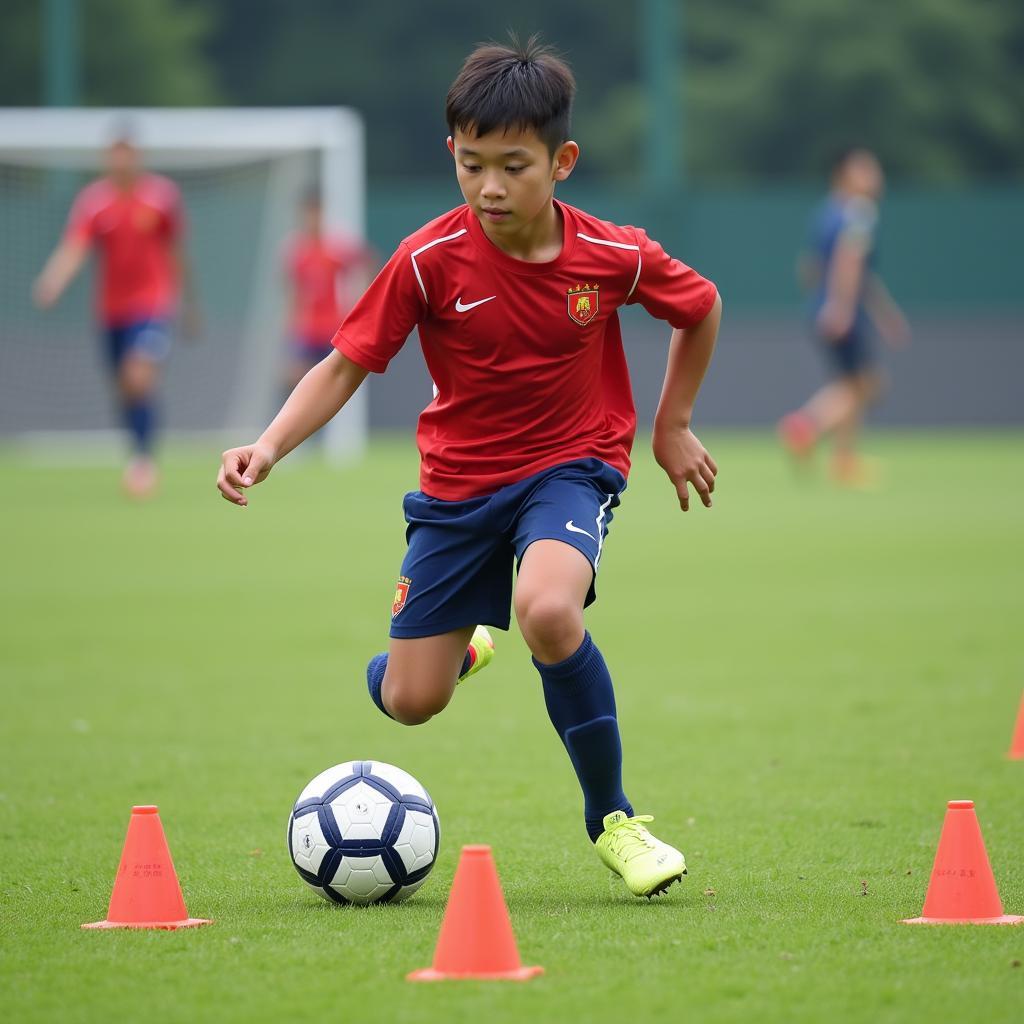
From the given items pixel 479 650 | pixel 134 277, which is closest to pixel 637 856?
pixel 479 650

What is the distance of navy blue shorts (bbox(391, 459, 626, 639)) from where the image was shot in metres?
4.37

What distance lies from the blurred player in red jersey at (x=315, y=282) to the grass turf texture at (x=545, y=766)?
21.2 feet

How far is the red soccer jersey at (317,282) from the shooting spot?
738 inches

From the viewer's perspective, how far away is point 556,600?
13.3 feet

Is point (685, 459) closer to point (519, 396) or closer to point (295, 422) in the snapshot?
point (519, 396)

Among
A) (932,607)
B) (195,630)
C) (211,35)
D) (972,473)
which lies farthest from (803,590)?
(211,35)

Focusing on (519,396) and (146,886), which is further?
(519,396)

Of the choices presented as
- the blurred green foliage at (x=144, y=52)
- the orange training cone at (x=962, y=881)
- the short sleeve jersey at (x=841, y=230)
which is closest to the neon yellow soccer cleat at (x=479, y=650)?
the orange training cone at (x=962, y=881)

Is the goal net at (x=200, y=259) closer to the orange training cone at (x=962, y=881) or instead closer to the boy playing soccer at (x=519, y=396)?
the boy playing soccer at (x=519, y=396)

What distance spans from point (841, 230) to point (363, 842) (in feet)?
40.8

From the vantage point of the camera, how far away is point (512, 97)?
4.15 metres

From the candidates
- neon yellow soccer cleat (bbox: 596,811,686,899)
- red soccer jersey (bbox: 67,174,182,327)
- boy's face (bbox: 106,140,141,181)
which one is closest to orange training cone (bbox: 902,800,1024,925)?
neon yellow soccer cleat (bbox: 596,811,686,899)

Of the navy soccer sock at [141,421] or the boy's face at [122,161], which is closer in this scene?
the boy's face at [122,161]

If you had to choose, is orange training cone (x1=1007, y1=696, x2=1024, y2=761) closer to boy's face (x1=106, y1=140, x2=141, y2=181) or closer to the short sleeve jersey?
boy's face (x1=106, y1=140, x2=141, y2=181)
